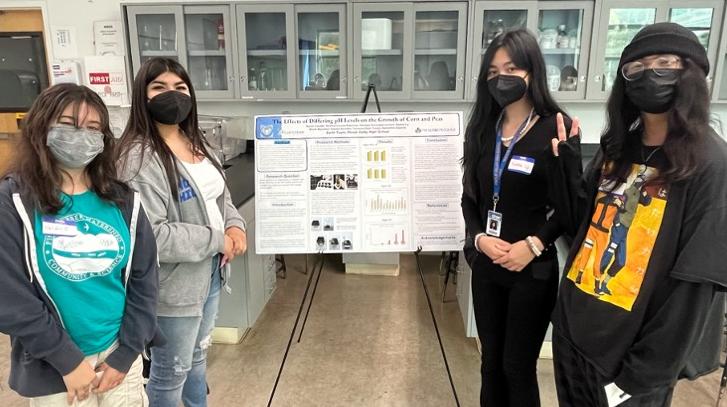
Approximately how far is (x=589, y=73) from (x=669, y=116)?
2565 millimetres

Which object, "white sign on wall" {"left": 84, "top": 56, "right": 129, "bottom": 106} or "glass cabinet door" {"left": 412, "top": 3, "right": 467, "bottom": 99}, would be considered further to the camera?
"white sign on wall" {"left": 84, "top": 56, "right": 129, "bottom": 106}

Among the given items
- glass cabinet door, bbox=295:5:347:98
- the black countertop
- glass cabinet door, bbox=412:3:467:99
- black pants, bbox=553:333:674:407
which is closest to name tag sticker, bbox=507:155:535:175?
black pants, bbox=553:333:674:407

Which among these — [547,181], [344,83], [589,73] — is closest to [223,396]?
[547,181]

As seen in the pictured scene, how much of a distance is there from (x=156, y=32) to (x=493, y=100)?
309cm

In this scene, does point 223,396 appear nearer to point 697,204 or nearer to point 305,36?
point 697,204

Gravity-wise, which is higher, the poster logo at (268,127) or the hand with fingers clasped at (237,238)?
the poster logo at (268,127)

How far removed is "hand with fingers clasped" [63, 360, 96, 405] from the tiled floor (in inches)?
43.6

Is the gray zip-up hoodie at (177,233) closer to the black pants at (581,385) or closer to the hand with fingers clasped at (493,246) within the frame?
the hand with fingers clasped at (493,246)

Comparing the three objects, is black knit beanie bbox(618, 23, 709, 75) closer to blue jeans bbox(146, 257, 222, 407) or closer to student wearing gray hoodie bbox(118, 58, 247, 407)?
student wearing gray hoodie bbox(118, 58, 247, 407)

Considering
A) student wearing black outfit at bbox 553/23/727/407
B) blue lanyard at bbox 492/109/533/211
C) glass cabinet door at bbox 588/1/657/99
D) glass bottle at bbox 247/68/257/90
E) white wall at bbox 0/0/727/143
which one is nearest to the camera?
student wearing black outfit at bbox 553/23/727/407

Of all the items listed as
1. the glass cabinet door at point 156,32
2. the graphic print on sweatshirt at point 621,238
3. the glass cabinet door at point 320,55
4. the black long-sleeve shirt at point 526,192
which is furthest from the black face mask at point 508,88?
the glass cabinet door at point 156,32

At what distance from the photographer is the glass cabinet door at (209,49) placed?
3400 millimetres

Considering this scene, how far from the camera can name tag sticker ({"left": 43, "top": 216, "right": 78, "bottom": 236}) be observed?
3.27 feet

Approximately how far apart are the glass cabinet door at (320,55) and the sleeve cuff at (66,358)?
2732 millimetres
